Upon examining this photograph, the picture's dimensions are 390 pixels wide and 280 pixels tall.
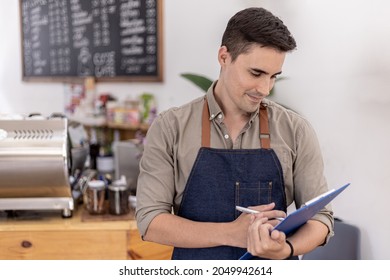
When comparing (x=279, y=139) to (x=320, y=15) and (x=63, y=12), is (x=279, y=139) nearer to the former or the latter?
(x=320, y=15)

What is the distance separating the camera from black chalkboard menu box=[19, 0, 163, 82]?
2572 millimetres

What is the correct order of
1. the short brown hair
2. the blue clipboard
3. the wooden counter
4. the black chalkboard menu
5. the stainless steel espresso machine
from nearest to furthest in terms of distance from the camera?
the blue clipboard < the short brown hair < the stainless steel espresso machine < the wooden counter < the black chalkboard menu

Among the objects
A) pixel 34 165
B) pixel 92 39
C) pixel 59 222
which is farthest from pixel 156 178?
pixel 92 39

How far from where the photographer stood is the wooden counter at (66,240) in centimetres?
150

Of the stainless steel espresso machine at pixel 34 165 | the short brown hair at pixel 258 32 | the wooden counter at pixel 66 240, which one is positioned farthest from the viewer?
the wooden counter at pixel 66 240

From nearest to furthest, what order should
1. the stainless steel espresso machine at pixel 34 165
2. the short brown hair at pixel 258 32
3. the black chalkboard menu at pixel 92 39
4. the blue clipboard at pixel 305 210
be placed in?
the blue clipboard at pixel 305 210, the short brown hair at pixel 258 32, the stainless steel espresso machine at pixel 34 165, the black chalkboard menu at pixel 92 39

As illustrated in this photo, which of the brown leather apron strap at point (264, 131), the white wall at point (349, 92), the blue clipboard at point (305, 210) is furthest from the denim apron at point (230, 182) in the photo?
the white wall at point (349, 92)

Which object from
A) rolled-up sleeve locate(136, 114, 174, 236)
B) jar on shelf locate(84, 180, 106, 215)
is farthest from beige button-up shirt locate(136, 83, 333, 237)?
jar on shelf locate(84, 180, 106, 215)

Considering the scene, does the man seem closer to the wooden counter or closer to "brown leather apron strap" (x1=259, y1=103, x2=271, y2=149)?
"brown leather apron strap" (x1=259, y1=103, x2=271, y2=149)

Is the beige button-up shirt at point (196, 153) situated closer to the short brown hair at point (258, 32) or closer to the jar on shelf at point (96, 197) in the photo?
the short brown hair at point (258, 32)

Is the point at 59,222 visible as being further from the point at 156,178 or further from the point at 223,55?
the point at 223,55

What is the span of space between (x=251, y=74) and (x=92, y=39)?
207 centimetres

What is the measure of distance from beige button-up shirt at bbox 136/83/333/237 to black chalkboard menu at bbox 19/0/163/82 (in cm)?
155

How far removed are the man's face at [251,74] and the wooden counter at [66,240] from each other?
2.24 ft
